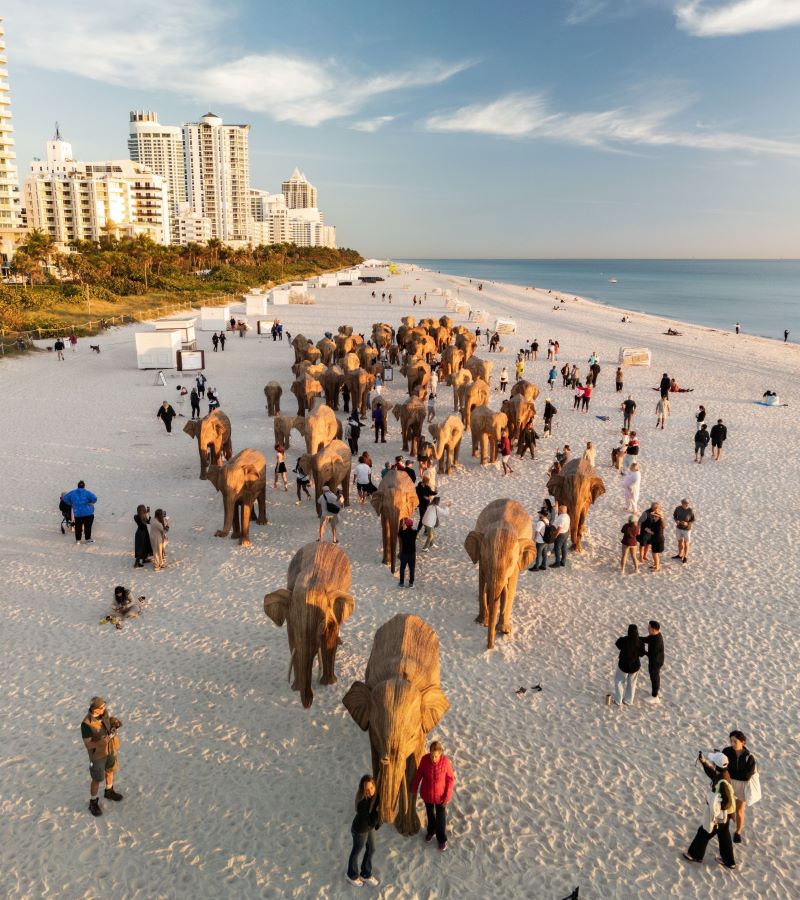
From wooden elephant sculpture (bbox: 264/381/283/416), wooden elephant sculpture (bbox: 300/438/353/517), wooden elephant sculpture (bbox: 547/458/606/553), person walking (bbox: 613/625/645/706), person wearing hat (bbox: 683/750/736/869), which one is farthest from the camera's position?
wooden elephant sculpture (bbox: 264/381/283/416)

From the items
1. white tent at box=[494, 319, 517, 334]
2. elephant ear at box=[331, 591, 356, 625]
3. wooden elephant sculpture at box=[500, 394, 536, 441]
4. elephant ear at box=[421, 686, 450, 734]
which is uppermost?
white tent at box=[494, 319, 517, 334]

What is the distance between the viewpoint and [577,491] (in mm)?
12609

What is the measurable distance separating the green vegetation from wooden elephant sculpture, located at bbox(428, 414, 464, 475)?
34.6 m

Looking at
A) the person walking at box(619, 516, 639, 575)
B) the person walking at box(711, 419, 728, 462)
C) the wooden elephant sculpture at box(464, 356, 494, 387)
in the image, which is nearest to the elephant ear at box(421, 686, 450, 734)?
the person walking at box(619, 516, 639, 575)

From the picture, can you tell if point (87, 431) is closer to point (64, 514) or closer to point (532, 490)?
point (64, 514)

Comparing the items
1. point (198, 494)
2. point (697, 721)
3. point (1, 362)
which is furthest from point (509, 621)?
point (1, 362)

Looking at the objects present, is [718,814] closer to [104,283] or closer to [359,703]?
[359,703]

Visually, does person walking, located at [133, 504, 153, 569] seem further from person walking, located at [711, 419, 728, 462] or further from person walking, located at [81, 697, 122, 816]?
person walking, located at [711, 419, 728, 462]

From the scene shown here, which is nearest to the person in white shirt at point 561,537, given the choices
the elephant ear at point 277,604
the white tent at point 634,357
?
the elephant ear at point 277,604

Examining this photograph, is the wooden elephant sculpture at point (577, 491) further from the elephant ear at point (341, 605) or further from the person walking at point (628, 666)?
the elephant ear at point (341, 605)

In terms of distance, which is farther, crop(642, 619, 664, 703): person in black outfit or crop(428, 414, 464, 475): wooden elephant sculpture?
crop(428, 414, 464, 475): wooden elephant sculpture

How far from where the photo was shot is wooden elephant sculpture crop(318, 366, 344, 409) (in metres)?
24.0

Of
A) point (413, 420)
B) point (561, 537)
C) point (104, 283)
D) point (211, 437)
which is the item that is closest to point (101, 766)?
point (561, 537)

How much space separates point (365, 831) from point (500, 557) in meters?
4.44
